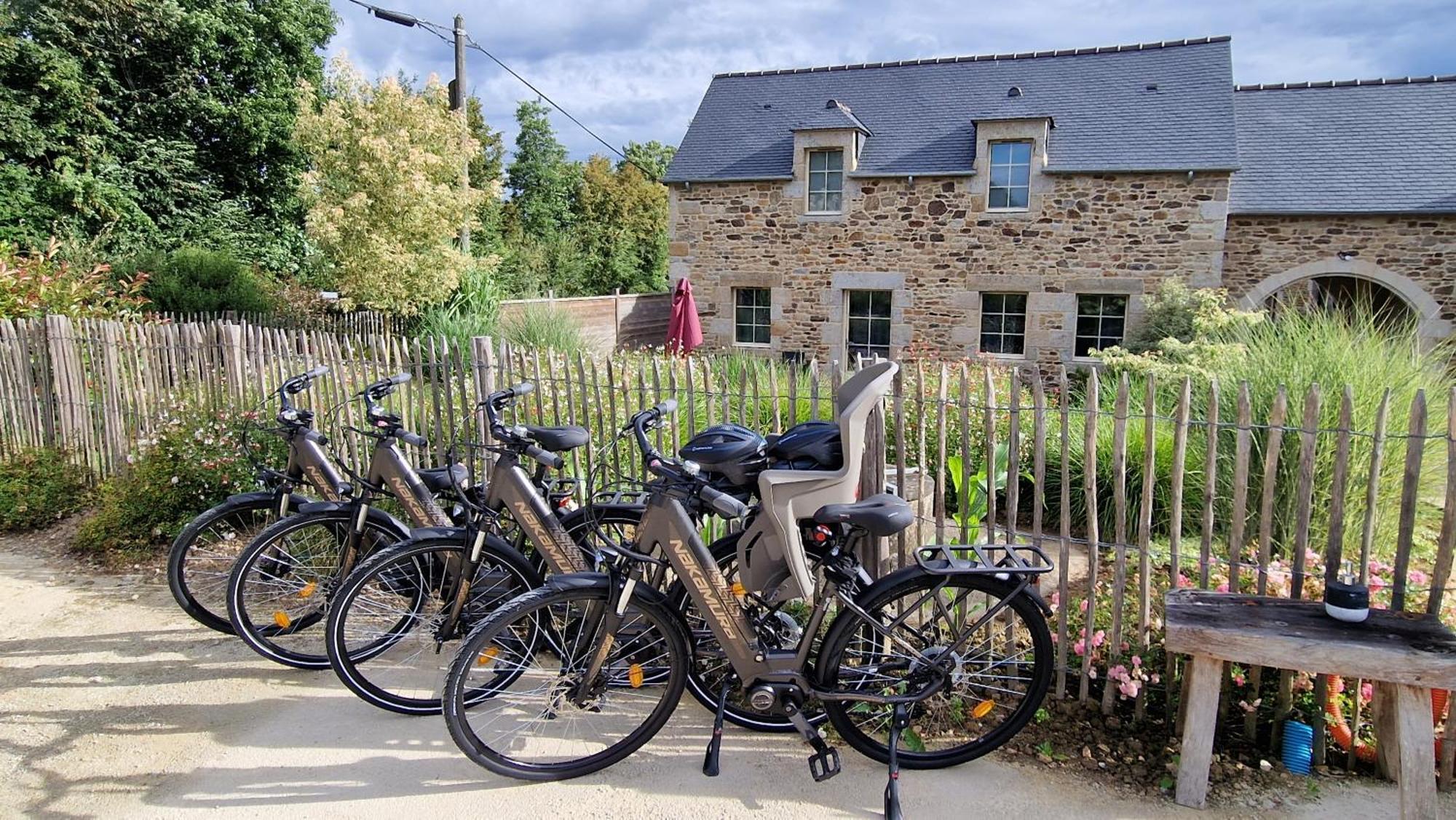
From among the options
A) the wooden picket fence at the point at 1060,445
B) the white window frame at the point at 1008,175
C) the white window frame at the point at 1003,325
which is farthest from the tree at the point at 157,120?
the white window frame at the point at 1003,325

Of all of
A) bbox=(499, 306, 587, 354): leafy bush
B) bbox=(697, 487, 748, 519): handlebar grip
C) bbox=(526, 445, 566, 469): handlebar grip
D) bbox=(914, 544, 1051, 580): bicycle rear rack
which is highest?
bbox=(499, 306, 587, 354): leafy bush

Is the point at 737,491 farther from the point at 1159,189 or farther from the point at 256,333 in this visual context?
the point at 1159,189

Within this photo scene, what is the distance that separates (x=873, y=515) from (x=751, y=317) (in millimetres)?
12187

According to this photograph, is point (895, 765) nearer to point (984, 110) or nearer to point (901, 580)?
point (901, 580)

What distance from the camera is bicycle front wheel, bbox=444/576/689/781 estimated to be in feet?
9.17

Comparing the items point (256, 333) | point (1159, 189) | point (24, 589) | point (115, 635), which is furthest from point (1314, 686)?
point (1159, 189)

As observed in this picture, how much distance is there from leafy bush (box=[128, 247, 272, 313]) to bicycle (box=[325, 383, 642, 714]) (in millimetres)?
10588

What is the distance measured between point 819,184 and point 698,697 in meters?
11.7

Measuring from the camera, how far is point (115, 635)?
13.5 ft

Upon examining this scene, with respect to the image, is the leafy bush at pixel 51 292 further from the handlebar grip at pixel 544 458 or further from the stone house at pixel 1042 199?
the stone house at pixel 1042 199

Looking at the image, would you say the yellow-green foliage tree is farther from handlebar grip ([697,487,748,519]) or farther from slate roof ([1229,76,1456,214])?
slate roof ([1229,76,1456,214])

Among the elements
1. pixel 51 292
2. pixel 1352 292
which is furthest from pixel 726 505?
pixel 1352 292

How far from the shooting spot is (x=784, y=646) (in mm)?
3033

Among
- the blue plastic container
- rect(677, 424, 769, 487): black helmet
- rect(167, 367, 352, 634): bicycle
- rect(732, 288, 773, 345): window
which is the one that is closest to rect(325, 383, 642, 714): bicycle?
rect(677, 424, 769, 487): black helmet
